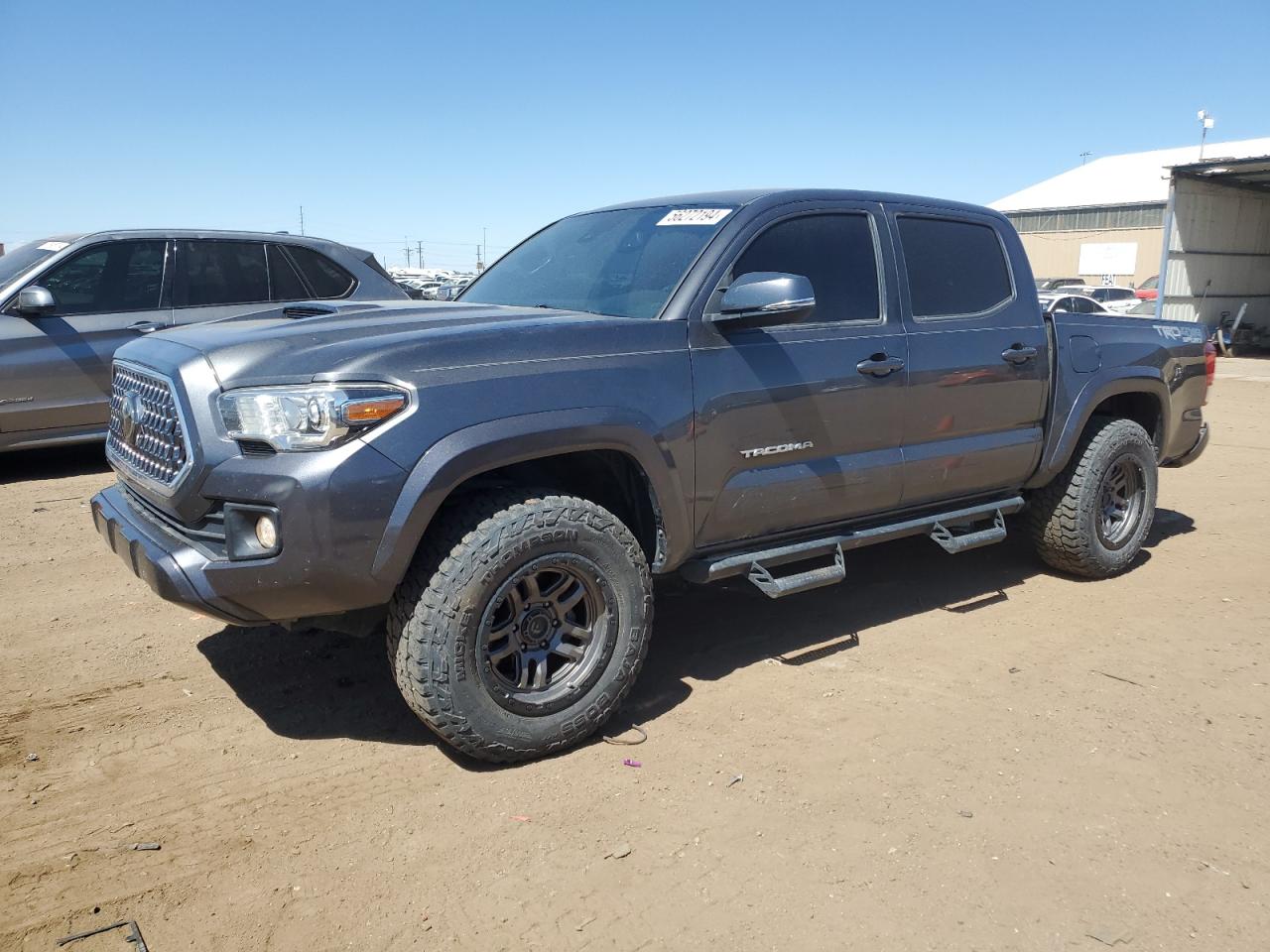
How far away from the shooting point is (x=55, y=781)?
3164 millimetres

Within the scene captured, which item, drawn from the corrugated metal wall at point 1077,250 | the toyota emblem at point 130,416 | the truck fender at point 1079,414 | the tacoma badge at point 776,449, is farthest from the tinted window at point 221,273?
the corrugated metal wall at point 1077,250

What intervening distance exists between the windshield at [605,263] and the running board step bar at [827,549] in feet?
3.33

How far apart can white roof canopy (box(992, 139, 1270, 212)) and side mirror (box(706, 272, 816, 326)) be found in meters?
41.7

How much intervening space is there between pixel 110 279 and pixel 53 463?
177 centimetres

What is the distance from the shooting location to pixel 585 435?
3301 mm

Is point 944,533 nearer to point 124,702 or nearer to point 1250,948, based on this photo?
point 1250,948

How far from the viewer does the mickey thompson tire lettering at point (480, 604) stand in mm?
3090

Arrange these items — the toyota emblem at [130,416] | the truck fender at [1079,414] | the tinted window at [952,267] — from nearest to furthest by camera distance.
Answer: the toyota emblem at [130,416]
the tinted window at [952,267]
the truck fender at [1079,414]

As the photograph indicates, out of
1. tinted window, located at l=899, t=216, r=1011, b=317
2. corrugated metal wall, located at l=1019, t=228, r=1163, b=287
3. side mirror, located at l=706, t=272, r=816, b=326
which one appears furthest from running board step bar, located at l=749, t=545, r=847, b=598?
corrugated metal wall, located at l=1019, t=228, r=1163, b=287

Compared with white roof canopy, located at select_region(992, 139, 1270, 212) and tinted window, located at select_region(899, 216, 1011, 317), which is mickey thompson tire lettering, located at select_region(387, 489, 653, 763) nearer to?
tinted window, located at select_region(899, 216, 1011, 317)

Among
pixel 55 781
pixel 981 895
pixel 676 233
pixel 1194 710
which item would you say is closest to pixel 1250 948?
pixel 981 895

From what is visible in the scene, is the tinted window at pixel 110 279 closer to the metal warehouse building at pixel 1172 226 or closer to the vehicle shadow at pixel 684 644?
the vehicle shadow at pixel 684 644

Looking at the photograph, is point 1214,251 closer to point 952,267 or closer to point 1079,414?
point 1079,414

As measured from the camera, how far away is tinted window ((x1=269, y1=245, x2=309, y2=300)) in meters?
8.14
